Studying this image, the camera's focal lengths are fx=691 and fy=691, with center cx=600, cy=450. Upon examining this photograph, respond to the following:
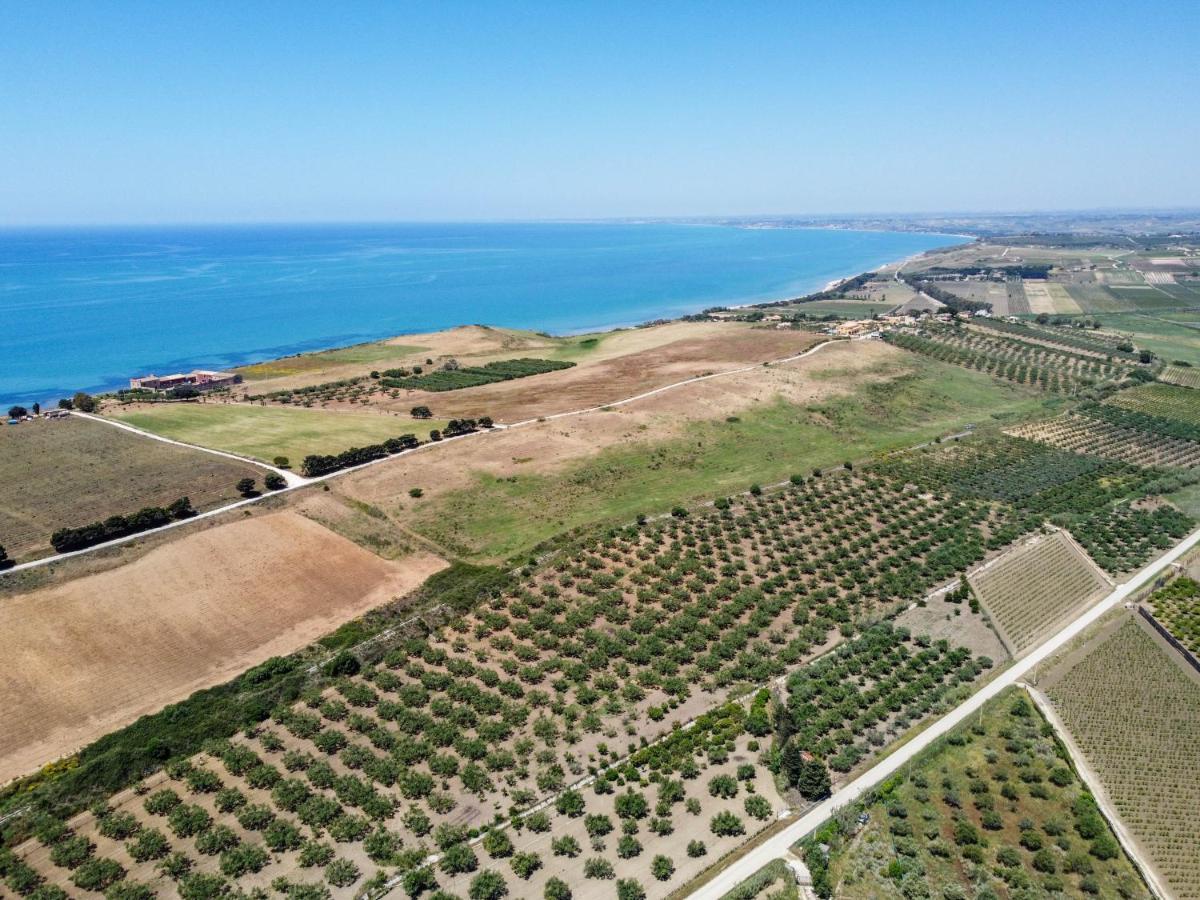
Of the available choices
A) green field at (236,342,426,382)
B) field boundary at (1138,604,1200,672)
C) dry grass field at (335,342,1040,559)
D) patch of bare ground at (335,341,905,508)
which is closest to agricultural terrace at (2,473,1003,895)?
dry grass field at (335,342,1040,559)

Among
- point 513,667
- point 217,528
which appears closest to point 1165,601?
point 513,667

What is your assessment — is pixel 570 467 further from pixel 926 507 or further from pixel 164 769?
pixel 164 769

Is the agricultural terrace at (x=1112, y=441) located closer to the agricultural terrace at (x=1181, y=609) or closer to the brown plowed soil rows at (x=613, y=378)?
the agricultural terrace at (x=1181, y=609)

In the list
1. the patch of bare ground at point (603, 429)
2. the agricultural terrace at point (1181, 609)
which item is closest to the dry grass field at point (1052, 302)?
the patch of bare ground at point (603, 429)

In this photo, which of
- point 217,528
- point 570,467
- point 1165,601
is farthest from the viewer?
point 570,467

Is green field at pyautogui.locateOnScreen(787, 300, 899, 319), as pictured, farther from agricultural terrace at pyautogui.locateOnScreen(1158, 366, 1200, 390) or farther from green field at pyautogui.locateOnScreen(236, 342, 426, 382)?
green field at pyautogui.locateOnScreen(236, 342, 426, 382)

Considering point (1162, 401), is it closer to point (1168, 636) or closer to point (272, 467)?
point (1168, 636)
